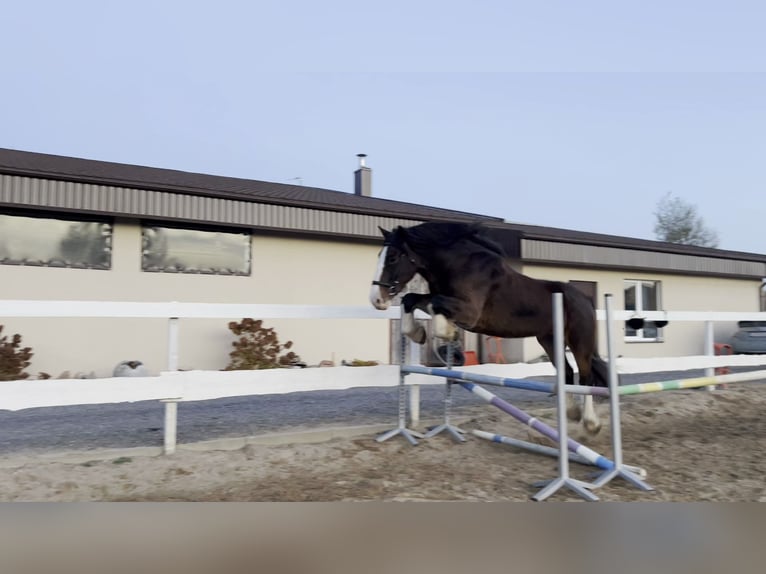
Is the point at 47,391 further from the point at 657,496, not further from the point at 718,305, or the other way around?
the point at 718,305

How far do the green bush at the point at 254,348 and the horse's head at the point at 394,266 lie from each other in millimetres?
5664

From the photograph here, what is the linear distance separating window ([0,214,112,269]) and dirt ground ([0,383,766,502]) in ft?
19.5

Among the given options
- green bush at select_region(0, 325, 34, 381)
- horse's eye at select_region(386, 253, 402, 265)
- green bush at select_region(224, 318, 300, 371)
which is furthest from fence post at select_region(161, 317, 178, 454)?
green bush at select_region(224, 318, 300, 371)

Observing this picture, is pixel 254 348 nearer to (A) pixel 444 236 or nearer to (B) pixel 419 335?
(B) pixel 419 335

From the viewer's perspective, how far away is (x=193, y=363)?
10172mm

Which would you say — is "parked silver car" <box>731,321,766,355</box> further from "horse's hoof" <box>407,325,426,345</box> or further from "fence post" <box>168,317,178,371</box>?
"fence post" <box>168,317,178,371</box>

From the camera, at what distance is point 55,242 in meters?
9.37

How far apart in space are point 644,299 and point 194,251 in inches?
499

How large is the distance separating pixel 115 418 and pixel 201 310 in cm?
214

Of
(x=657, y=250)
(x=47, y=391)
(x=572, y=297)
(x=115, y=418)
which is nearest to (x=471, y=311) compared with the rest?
(x=572, y=297)

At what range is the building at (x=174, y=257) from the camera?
9070 mm

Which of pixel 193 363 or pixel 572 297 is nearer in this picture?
pixel 572 297

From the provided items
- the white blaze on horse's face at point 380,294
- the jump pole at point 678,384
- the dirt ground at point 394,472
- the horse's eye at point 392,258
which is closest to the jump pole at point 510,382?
the jump pole at point 678,384

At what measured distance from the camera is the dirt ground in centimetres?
393
